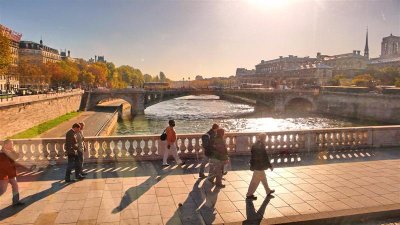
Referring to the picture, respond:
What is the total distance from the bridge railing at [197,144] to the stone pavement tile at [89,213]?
162 inches

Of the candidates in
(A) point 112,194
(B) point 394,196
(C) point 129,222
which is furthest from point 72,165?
(B) point 394,196

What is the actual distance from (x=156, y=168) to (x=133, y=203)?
10.1 feet

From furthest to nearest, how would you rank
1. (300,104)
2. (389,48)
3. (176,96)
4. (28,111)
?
(389,48)
(300,104)
(176,96)
(28,111)

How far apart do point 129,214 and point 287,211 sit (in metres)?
3.42

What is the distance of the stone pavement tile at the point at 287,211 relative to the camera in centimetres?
773

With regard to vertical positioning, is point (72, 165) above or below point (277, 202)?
above

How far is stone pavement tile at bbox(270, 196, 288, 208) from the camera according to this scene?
823cm

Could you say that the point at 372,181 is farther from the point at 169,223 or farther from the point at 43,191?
the point at 43,191

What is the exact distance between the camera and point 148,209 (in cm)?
793

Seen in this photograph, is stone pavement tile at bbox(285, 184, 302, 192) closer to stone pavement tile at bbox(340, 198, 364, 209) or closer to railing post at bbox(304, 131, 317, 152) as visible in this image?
stone pavement tile at bbox(340, 198, 364, 209)

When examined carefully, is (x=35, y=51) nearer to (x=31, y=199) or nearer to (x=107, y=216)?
(x=31, y=199)

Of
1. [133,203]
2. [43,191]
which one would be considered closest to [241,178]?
[133,203]

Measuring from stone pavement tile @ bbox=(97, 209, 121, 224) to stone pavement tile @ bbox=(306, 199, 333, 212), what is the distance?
433 cm

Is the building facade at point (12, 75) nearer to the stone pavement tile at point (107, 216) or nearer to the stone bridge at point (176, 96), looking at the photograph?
the stone bridge at point (176, 96)
